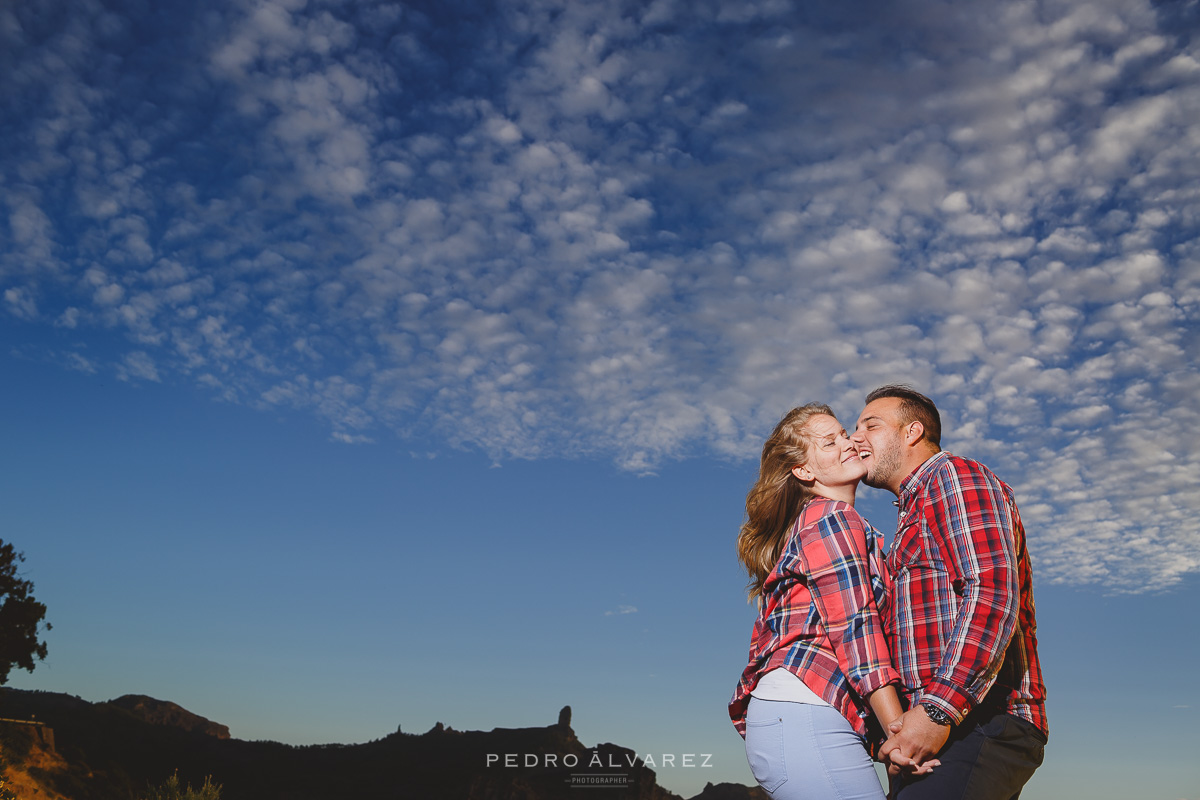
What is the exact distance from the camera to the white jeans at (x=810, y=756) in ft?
10.1

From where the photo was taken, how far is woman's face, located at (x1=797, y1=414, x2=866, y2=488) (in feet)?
13.2

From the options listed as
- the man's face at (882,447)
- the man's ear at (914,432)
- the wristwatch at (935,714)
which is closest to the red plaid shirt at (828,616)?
the wristwatch at (935,714)

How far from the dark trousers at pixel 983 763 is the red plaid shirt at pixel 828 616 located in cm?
40

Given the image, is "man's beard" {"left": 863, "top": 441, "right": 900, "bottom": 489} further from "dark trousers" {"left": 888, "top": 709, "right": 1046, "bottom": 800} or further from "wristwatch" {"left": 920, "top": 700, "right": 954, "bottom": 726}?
"wristwatch" {"left": 920, "top": 700, "right": 954, "bottom": 726}

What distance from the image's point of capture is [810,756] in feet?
10.2

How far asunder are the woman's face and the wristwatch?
110 cm

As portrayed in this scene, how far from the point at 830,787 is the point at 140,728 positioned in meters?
96.4

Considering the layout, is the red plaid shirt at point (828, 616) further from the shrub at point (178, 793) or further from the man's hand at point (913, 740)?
the shrub at point (178, 793)

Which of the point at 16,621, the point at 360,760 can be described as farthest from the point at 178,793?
the point at 360,760

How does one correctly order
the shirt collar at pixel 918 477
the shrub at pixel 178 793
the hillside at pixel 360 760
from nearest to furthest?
the shirt collar at pixel 918 477, the shrub at pixel 178 793, the hillside at pixel 360 760

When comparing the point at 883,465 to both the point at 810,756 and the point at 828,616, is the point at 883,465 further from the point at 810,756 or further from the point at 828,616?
the point at 810,756

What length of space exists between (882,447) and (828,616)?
1.57m

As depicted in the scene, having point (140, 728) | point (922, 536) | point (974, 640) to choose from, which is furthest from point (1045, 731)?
point (140, 728)

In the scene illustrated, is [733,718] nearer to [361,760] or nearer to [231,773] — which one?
[231,773]
